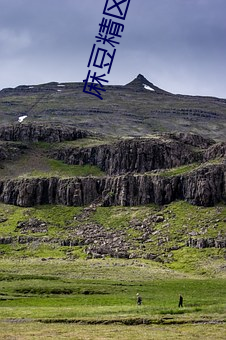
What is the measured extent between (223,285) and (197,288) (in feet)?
24.1

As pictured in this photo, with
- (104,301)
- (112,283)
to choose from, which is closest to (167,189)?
(112,283)

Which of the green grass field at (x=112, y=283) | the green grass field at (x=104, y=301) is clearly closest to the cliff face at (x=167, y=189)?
the green grass field at (x=112, y=283)

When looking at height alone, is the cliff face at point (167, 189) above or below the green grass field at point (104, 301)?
above

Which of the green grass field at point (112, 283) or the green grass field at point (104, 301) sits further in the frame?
the green grass field at point (112, 283)

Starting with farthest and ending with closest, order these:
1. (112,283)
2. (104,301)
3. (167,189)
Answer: (167,189)
(112,283)
(104,301)

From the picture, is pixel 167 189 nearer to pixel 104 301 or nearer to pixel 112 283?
pixel 112 283

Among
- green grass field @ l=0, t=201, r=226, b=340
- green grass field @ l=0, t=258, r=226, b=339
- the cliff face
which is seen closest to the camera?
green grass field @ l=0, t=258, r=226, b=339

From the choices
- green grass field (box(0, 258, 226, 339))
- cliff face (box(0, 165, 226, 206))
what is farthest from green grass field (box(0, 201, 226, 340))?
cliff face (box(0, 165, 226, 206))

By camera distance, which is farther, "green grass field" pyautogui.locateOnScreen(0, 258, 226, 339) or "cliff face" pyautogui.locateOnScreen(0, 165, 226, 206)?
"cliff face" pyautogui.locateOnScreen(0, 165, 226, 206)

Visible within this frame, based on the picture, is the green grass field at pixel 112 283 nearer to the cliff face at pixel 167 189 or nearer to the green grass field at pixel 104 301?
the green grass field at pixel 104 301

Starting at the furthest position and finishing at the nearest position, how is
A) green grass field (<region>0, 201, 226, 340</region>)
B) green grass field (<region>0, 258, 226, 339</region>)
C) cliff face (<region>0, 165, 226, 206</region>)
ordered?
1. cliff face (<region>0, 165, 226, 206</region>)
2. green grass field (<region>0, 201, 226, 340</region>)
3. green grass field (<region>0, 258, 226, 339</region>)

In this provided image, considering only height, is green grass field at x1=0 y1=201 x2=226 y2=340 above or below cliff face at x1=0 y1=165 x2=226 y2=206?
below

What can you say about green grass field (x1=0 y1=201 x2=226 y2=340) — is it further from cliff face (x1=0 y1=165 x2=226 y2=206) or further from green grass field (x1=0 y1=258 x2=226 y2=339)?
cliff face (x1=0 y1=165 x2=226 y2=206)

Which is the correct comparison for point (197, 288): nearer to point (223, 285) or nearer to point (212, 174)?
point (223, 285)
